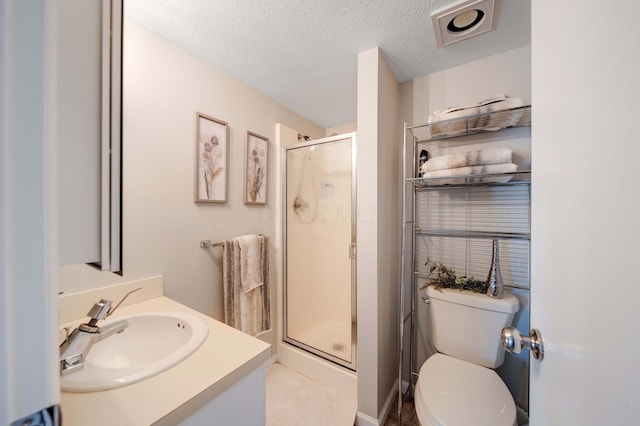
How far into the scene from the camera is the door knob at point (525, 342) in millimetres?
511

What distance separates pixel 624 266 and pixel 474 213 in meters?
1.26

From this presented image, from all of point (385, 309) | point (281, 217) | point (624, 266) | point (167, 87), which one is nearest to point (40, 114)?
point (624, 266)

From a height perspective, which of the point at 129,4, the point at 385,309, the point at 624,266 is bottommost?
the point at 385,309

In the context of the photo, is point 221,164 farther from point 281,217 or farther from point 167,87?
point 281,217

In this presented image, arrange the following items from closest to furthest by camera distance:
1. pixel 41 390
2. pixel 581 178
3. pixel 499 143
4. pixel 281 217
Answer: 1. pixel 41 390
2. pixel 581 178
3. pixel 499 143
4. pixel 281 217

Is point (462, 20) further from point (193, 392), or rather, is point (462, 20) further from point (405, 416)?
point (405, 416)

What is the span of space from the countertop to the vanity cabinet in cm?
90

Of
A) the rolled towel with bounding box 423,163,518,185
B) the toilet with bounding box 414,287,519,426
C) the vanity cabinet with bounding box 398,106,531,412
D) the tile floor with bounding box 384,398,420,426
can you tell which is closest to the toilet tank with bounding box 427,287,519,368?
the toilet with bounding box 414,287,519,426

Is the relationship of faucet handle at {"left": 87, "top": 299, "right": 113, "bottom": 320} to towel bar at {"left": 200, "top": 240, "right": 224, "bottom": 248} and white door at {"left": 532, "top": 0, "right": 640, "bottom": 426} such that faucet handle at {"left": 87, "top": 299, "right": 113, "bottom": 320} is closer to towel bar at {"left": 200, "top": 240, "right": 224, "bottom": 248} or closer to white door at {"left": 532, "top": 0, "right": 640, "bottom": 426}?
towel bar at {"left": 200, "top": 240, "right": 224, "bottom": 248}

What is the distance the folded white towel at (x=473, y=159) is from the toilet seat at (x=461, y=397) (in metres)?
1.04

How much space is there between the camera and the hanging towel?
1459 millimetres

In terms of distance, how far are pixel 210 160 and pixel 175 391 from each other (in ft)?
3.87

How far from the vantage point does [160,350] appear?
94cm

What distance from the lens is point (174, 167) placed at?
Answer: 1.27 meters
